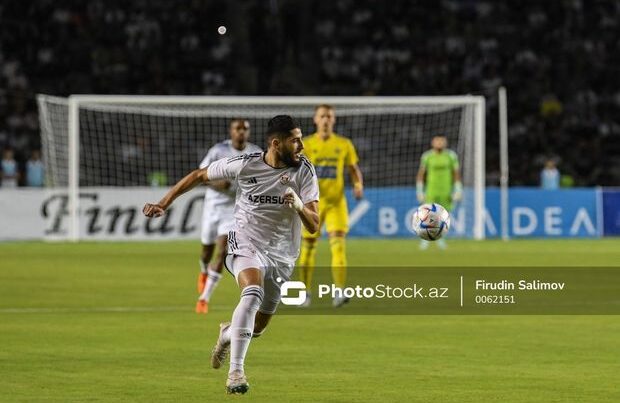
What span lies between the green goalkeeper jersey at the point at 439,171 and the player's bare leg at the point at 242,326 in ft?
67.1

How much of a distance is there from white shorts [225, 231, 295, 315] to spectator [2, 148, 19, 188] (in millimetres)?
25293

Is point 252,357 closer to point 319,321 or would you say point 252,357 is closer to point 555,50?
point 319,321

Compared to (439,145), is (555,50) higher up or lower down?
higher up

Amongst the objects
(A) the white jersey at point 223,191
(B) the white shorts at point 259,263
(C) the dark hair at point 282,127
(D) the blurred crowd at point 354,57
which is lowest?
(B) the white shorts at point 259,263

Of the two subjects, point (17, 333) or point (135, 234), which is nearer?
point (17, 333)

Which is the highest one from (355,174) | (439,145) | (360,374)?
(439,145)

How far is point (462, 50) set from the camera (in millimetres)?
42531

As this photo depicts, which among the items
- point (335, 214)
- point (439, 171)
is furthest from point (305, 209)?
point (439, 171)

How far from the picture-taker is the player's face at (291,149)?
9.56 m

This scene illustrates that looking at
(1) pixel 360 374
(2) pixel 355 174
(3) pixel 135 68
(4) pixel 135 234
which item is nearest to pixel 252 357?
(1) pixel 360 374

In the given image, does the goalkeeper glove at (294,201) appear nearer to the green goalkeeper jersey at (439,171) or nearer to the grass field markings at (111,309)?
the grass field markings at (111,309)

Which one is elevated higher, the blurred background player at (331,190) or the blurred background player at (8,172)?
the blurred background player at (8,172)

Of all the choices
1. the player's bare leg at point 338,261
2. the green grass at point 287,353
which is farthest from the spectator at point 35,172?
the player's bare leg at point 338,261

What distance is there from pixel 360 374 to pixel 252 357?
1356mm
